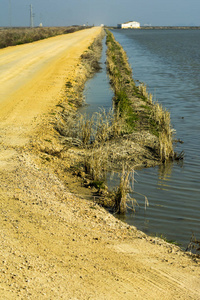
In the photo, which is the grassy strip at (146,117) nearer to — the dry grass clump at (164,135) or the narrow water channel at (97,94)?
the dry grass clump at (164,135)

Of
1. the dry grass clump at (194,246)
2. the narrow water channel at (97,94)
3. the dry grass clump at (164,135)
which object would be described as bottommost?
the dry grass clump at (194,246)

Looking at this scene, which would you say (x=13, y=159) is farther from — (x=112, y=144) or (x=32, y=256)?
(x=32, y=256)

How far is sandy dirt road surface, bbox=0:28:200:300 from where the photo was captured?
4.41 m

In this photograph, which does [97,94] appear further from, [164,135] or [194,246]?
[194,246]

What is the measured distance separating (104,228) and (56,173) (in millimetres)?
2676

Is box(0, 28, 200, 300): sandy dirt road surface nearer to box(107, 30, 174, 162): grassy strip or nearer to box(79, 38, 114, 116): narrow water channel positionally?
box(107, 30, 174, 162): grassy strip

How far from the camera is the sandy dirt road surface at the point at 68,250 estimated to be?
441cm

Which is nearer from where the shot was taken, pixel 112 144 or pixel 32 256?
pixel 32 256

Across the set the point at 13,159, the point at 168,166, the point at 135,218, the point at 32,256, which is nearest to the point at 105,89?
the point at 168,166

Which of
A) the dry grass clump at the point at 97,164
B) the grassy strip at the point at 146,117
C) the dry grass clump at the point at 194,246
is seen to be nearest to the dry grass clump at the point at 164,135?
the grassy strip at the point at 146,117

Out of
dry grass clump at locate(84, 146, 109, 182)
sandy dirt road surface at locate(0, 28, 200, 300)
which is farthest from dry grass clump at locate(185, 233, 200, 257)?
dry grass clump at locate(84, 146, 109, 182)

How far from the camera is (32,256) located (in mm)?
4871

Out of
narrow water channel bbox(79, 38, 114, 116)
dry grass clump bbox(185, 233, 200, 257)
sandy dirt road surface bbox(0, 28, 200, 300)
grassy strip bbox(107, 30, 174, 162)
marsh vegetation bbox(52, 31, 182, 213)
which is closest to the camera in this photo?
sandy dirt road surface bbox(0, 28, 200, 300)

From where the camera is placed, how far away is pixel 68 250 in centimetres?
518
